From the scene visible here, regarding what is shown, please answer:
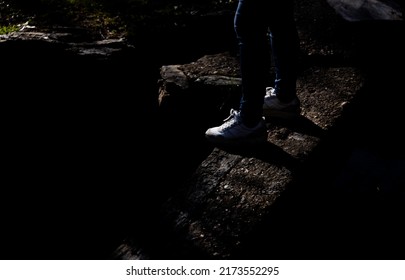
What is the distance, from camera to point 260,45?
2.11 metres

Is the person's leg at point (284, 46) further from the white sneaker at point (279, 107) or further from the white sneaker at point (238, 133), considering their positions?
the white sneaker at point (238, 133)

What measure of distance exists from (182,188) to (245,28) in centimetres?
94

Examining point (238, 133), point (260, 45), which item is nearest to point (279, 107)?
point (238, 133)

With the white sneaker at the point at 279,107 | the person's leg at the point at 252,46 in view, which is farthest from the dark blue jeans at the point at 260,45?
the white sneaker at the point at 279,107

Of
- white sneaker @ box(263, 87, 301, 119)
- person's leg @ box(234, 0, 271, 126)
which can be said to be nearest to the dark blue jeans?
person's leg @ box(234, 0, 271, 126)

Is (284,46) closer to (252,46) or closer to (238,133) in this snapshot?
(252,46)

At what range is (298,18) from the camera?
4055mm

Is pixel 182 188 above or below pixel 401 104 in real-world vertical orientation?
above

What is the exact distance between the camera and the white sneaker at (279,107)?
258 centimetres

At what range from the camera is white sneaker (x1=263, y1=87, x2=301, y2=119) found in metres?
2.58

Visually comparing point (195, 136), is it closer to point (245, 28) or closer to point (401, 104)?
point (245, 28)

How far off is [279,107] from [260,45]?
1.95ft

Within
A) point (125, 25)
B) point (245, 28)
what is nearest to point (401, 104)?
point (245, 28)
